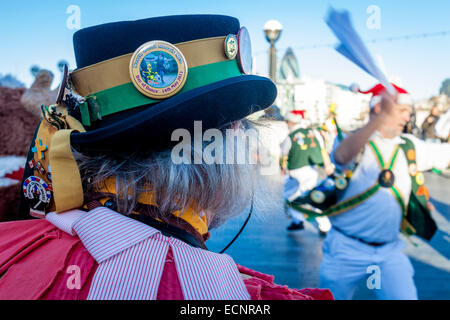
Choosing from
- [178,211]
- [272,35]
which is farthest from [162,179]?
[272,35]

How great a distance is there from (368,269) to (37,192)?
2.18m

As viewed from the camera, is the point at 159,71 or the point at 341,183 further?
the point at 341,183

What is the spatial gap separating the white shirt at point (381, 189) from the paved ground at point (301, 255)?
40.5 inches

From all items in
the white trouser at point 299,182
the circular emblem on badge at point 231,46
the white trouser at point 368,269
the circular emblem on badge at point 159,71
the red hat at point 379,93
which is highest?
the circular emblem on badge at point 231,46

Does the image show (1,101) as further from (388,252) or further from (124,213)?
(388,252)

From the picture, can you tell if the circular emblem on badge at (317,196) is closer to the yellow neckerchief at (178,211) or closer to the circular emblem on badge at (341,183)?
the circular emblem on badge at (341,183)

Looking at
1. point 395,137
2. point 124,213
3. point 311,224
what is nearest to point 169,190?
point 124,213

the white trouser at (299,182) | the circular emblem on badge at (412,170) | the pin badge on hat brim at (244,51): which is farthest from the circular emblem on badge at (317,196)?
the white trouser at (299,182)

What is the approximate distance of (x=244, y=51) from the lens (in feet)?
3.92

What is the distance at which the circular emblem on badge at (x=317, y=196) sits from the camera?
8.78 ft

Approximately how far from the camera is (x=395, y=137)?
2.49m

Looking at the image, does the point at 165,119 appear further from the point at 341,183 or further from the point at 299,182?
the point at 299,182
